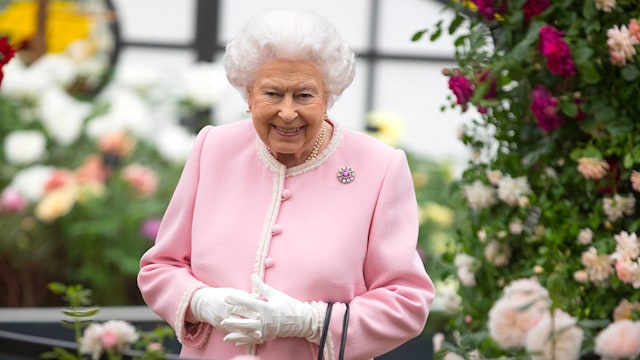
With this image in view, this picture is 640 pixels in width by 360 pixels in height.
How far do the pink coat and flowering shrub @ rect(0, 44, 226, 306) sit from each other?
2.73 meters

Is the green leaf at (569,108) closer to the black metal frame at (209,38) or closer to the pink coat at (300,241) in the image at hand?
the pink coat at (300,241)

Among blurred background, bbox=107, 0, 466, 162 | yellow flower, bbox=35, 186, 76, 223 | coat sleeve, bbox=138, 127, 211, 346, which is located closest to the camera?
coat sleeve, bbox=138, 127, 211, 346

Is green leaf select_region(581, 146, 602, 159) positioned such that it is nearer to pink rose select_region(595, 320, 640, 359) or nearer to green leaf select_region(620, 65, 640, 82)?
green leaf select_region(620, 65, 640, 82)

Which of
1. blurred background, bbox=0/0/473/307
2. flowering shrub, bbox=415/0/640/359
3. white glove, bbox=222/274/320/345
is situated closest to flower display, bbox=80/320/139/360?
white glove, bbox=222/274/320/345

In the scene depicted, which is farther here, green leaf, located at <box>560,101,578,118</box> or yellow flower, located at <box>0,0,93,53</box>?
yellow flower, located at <box>0,0,93,53</box>

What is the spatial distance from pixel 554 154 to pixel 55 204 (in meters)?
2.55

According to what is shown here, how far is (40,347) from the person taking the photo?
6.75ft

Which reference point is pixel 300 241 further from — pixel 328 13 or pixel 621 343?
pixel 328 13

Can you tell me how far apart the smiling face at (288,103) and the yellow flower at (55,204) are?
3007 millimetres

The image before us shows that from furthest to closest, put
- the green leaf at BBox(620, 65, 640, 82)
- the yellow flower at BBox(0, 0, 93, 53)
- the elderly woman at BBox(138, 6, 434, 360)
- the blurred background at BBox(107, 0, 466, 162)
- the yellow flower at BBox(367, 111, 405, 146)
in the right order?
1. the blurred background at BBox(107, 0, 466, 162)
2. the yellow flower at BBox(0, 0, 93, 53)
3. the yellow flower at BBox(367, 111, 405, 146)
4. the green leaf at BBox(620, 65, 640, 82)
5. the elderly woman at BBox(138, 6, 434, 360)

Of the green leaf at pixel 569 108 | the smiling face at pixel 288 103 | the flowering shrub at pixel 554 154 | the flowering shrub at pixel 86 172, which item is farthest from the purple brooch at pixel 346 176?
the flowering shrub at pixel 86 172

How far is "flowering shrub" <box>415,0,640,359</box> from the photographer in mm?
3271

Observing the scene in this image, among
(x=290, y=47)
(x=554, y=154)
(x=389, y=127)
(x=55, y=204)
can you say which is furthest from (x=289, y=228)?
(x=389, y=127)

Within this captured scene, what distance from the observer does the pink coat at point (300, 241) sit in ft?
8.37
